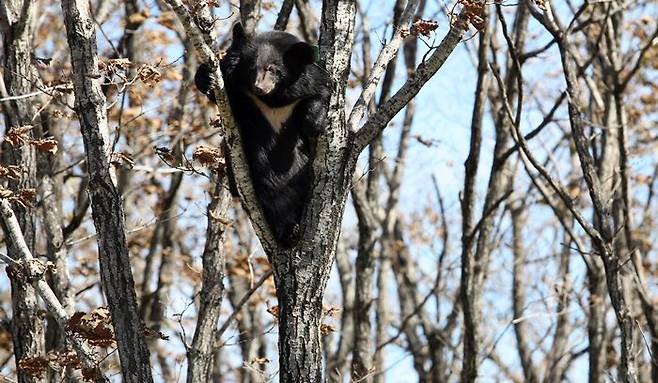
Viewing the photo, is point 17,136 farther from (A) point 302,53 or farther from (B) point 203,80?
(A) point 302,53

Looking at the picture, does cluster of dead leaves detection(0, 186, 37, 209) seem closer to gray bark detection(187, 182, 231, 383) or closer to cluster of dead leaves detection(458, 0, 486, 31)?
gray bark detection(187, 182, 231, 383)

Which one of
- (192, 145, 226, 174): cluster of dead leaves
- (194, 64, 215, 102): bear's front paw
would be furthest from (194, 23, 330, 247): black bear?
(194, 64, 215, 102): bear's front paw

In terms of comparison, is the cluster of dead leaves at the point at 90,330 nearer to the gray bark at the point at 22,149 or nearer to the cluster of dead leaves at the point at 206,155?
the cluster of dead leaves at the point at 206,155

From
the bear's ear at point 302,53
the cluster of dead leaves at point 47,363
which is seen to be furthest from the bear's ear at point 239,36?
the cluster of dead leaves at point 47,363

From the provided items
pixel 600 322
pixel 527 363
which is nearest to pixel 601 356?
pixel 600 322

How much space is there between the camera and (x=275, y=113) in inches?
273

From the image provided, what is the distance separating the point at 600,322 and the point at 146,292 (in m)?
6.08

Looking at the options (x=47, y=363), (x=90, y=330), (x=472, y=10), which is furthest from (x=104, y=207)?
(x=472, y=10)

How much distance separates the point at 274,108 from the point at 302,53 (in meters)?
0.44

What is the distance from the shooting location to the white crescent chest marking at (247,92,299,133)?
688 centimetres

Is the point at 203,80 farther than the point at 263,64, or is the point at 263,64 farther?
the point at 263,64

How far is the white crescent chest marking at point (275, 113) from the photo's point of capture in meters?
6.88

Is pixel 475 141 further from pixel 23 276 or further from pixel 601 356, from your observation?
pixel 23 276

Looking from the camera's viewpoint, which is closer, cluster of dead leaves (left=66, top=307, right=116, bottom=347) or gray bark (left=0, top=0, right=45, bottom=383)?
cluster of dead leaves (left=66, top=307, right=116, bottom=347)
